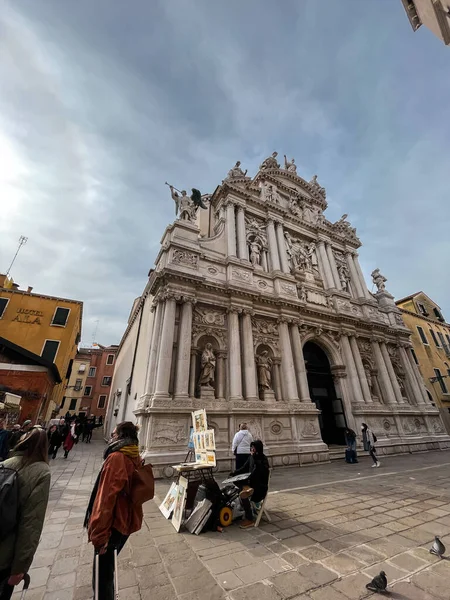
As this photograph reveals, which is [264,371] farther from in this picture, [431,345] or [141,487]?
[431,345]

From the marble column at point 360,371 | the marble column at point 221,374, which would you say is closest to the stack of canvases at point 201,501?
the marble column at point 221,374

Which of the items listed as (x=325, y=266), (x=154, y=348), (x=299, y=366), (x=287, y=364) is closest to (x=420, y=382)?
(x=325, y=266)

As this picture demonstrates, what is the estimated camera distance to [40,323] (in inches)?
700

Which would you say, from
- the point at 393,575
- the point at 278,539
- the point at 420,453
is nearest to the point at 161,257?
the point at 278,539

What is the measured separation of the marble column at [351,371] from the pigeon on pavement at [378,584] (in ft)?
39.0

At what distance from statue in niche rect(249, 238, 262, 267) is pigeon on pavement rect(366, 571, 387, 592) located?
1226 cm

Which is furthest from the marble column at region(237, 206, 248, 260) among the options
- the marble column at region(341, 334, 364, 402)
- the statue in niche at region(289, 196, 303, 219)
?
the marble column at region(341, 334, 364, 402)

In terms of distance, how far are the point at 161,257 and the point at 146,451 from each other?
25.6ft

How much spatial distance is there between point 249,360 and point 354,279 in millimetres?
11346

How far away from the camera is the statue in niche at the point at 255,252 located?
46.5ft

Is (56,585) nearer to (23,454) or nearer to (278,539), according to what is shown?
(23,454)

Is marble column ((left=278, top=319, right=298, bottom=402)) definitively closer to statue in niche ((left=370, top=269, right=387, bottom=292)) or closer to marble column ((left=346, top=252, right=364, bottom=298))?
marble column ((left=346, top=252, right=364, bottom=298))

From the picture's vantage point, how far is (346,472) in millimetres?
8336

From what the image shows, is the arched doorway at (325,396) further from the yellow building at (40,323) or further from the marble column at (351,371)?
the yellow building at (40,323)
